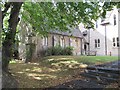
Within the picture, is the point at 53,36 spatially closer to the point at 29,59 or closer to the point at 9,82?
the point at 29,59

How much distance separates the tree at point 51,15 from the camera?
33.1 feet

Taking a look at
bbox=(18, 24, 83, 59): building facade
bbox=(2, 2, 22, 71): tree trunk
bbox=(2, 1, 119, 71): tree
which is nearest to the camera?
bbox=(2, 2, 22, 71): tree trunk

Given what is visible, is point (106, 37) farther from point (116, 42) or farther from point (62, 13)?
point (62, 13)

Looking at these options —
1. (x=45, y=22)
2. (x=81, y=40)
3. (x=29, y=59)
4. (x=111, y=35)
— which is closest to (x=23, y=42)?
(x=29, y=59)

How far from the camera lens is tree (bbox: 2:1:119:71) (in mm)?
10094

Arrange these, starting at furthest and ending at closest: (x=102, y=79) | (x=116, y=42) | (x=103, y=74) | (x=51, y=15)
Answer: (x=116, y=42) → (x=51, y=15) → (x=103, y=74) → (x=102, y=79)

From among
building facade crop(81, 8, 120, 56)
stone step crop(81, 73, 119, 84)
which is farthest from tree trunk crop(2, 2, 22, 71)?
building facade crop(81, 8, 120, 56)

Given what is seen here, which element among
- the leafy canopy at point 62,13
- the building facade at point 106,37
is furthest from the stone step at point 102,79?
the building facade at point 106,37

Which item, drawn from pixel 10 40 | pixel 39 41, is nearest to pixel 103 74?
pixel 10 40

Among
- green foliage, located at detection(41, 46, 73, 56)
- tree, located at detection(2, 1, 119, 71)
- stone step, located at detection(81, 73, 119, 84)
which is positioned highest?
tree, located at detection(2, 1, 119, 71)

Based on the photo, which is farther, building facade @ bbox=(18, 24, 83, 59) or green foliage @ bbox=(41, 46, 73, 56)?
green foliage @ bbox=(41, 46, 73, 56)

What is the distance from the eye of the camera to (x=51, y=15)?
44.8 feet

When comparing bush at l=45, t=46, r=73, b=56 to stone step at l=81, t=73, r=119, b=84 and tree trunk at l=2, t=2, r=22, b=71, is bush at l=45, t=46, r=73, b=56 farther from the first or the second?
tree trunk at l=2, t=2, r=22, b=71

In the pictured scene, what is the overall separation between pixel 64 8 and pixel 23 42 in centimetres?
1429
